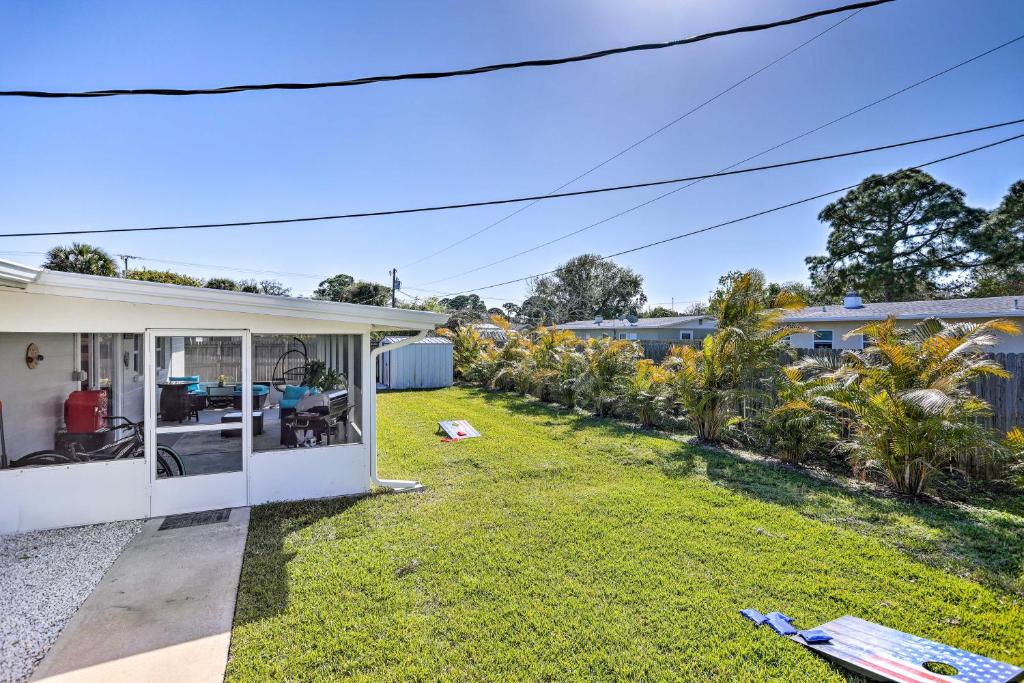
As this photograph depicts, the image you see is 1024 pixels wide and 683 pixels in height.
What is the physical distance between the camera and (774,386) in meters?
8.41

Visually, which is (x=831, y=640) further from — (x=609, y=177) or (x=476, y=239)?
(x=476, y=239)

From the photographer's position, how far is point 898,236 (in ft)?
90.9

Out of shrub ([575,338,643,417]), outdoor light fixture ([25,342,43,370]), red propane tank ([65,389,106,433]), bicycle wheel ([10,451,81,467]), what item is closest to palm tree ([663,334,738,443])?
shrub ([575,338,643,417])

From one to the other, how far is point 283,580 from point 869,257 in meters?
34.5

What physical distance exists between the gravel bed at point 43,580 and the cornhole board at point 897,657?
4.72 meters

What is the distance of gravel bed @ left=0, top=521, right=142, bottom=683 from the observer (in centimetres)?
297

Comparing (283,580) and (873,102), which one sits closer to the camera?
(283,580)

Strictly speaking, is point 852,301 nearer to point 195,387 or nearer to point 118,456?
point 195,387

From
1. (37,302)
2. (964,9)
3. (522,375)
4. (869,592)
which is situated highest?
(964,9)

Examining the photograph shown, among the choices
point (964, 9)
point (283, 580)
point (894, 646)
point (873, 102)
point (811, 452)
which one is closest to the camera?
point (894, 646)

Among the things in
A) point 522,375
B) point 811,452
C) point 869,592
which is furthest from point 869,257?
point 869,592

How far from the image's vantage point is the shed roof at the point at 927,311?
1251 cm

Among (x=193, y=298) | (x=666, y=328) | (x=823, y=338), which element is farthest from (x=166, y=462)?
(x=666, y=328)

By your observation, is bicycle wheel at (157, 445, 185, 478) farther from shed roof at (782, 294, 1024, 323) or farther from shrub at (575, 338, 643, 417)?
shed roof at (782, 294, 1024, 323)
